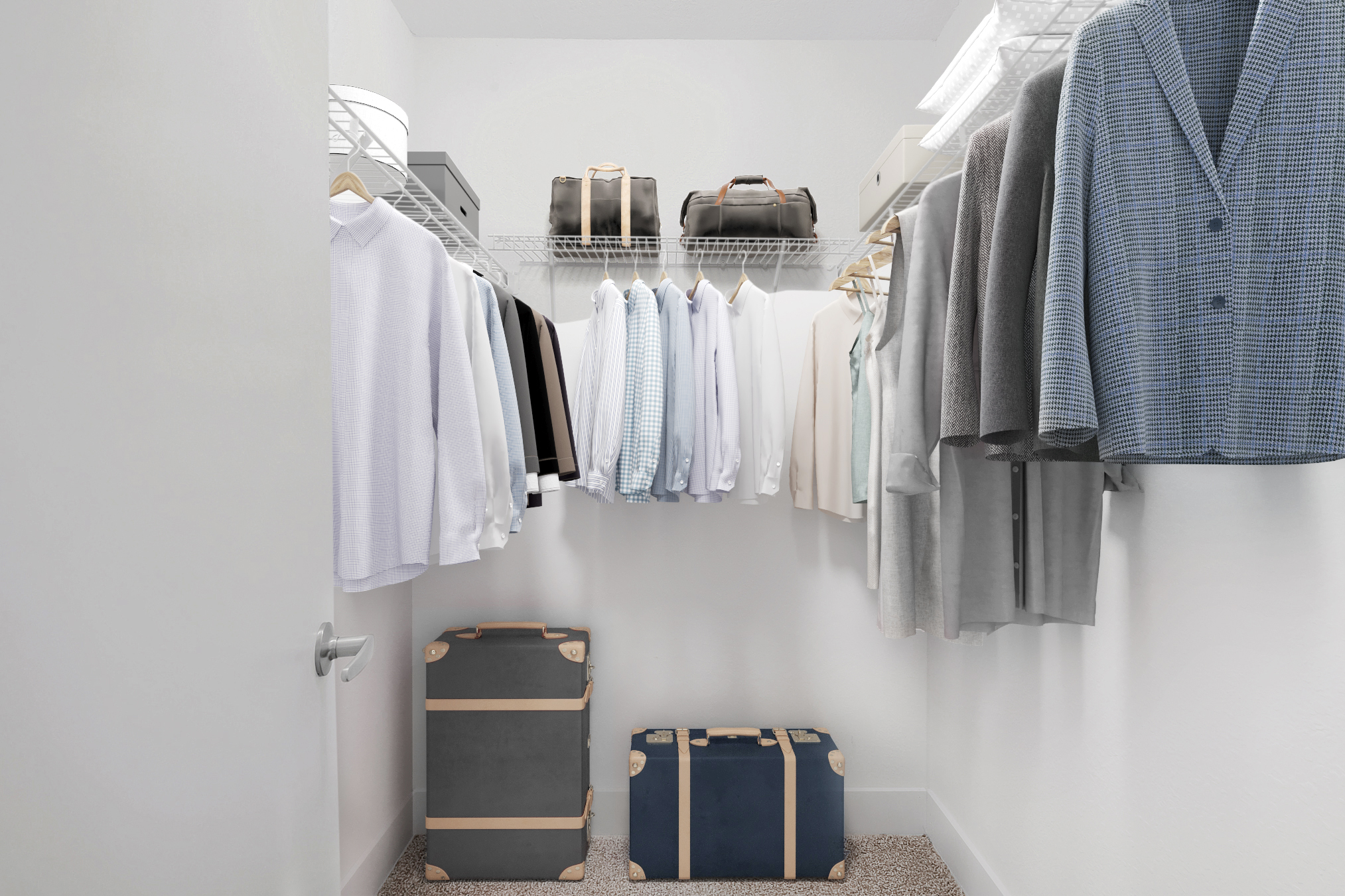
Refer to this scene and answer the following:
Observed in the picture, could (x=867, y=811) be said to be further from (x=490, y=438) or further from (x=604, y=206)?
(x=604, y=206)

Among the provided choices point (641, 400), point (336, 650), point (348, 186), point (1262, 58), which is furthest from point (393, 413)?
point (1262, 58)

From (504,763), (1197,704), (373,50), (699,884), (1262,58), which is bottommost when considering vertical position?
(699,884)

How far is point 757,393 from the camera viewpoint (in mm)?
1984

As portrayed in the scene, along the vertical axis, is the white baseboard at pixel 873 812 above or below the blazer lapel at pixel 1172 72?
below

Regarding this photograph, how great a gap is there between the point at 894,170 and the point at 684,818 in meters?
1.99

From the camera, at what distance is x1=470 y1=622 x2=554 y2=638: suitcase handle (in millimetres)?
2108

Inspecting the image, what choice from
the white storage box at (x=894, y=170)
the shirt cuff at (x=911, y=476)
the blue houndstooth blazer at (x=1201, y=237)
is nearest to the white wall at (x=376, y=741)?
the shirt cuff at (x=911, y=476)

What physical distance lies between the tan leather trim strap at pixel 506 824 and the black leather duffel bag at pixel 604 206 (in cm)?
182

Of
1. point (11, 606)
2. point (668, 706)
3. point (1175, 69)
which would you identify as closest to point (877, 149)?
point (1175, 69)

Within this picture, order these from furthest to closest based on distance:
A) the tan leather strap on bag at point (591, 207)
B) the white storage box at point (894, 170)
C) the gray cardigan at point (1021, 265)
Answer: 1. the tan leather strap on bag at point (591, 207)
2. the white storage box at point (894, 170)
3. the gray cardigan at point (1021, 265)

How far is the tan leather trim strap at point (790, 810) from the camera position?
6.40 ft

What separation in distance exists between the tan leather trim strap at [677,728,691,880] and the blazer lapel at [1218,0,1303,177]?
1.93 metres

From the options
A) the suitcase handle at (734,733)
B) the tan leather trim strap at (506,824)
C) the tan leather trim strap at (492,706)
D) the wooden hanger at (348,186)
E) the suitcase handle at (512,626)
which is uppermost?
the wooden hanger at (348,186)

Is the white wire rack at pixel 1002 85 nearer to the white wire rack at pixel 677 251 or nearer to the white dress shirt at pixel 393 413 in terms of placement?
the white wire rack at pixel 677 251
